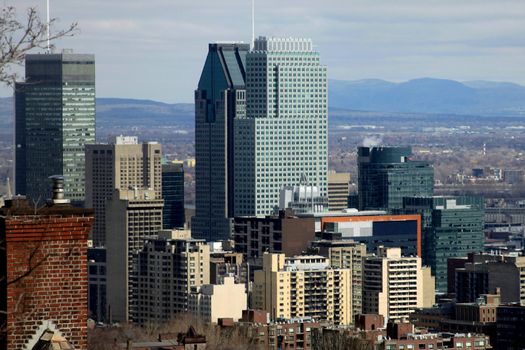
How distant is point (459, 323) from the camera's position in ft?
295

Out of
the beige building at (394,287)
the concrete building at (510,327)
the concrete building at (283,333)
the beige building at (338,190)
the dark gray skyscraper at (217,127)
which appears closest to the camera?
the concrete building at (283,333)

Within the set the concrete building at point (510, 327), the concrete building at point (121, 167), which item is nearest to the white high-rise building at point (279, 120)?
the concrete building at point (121, 167)

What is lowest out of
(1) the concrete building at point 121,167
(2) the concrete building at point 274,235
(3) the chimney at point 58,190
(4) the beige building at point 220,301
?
(4) the beige building at point 220,301

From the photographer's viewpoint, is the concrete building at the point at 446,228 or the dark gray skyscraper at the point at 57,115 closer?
the concrete building at the point at 446,228

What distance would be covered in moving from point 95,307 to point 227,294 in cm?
2006

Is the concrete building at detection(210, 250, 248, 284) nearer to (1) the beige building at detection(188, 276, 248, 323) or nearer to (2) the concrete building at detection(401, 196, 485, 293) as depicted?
(1) the beige building at detection(188, 276, 248, 323)

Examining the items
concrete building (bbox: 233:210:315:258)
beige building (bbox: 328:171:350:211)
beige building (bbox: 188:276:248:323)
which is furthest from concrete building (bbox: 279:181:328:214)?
beige building (bbox: 188:276:248:323)

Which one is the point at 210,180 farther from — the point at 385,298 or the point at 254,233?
the point at 385,298

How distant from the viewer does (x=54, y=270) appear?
17.4 m

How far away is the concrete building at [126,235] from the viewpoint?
120m

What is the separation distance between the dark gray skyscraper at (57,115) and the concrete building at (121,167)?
286 inches

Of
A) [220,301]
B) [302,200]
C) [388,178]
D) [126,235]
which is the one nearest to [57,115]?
[388,178]

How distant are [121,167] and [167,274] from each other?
56.0 m

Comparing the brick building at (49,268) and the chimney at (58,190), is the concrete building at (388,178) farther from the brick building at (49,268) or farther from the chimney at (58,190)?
the brick building at (49,268)
